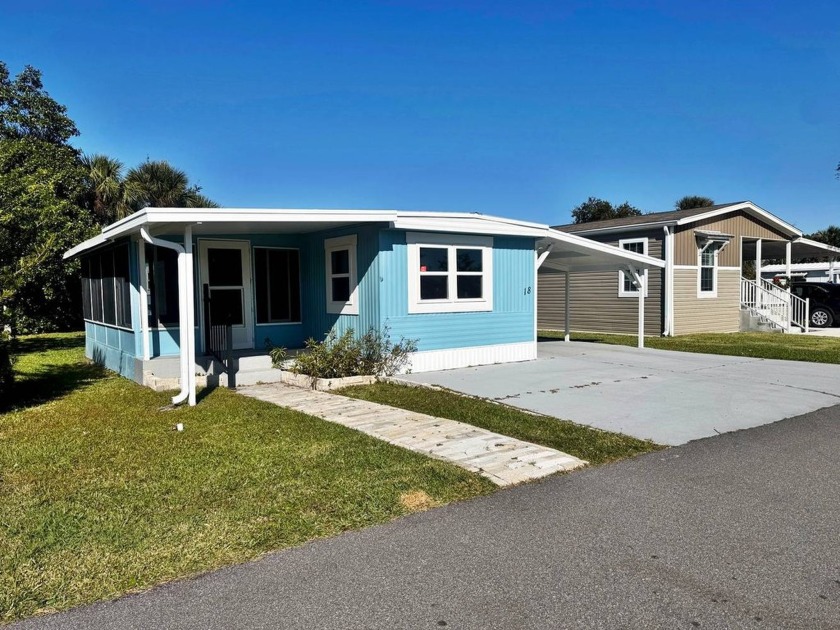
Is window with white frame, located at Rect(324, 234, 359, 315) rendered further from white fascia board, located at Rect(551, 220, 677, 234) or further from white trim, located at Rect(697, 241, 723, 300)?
white trim, located at Rect(697, 241, 723, 300)

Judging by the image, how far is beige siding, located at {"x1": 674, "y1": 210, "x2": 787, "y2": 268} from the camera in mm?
18047

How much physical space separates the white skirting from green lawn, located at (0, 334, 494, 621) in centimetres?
362

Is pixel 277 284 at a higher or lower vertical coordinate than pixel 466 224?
lower

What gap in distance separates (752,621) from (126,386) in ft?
30.1

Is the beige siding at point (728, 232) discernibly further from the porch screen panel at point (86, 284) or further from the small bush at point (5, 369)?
the small bush at point (5, 369)

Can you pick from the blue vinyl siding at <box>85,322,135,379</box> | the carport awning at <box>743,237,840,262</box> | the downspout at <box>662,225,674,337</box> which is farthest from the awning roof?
the carport awning at <box>743,237,840,262</box>

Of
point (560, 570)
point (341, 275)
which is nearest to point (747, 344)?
point (341, 275)

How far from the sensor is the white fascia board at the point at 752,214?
58.8ft

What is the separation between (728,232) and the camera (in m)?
19.7

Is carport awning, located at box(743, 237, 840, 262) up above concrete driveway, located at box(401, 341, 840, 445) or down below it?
above

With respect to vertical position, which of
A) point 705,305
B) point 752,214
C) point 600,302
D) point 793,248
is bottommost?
point 705,305

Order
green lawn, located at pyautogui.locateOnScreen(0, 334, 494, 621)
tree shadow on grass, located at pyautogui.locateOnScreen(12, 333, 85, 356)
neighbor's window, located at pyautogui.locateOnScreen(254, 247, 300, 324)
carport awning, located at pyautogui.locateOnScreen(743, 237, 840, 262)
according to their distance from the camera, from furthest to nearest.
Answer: carport awning, located at pyautogui.locateOnScreen(743, 237, 840, 262), tree shadow on grass, located at pyautogui.locateOnScreen(12, 333, 85, 356), neighbor's window, located at pyautogui.locateOnScreen(254, 247, 300, 324), green lawn, located at pyautogui.locateOnScreen(0, 334, 494, 621)

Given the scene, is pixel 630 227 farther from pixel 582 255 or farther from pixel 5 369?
pixel 5 369

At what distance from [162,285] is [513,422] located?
251 inches
